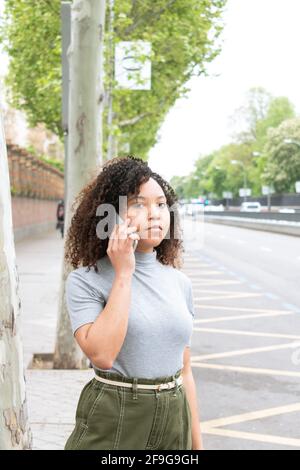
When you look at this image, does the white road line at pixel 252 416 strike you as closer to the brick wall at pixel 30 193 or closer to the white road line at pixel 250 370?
the white road line at pixel 250 370

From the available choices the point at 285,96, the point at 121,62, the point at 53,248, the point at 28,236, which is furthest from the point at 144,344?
the point at 285,96

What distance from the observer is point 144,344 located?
94.9 inches

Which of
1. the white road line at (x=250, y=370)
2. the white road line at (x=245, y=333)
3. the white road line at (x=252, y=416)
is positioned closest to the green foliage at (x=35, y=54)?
the white road line at (x=245, y=333)

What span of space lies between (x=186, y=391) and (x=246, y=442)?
3.16 m

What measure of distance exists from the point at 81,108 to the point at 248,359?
314 cm

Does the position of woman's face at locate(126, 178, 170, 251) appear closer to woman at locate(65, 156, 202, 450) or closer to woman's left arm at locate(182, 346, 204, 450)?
woman at locate(65, 156, 202, 450)

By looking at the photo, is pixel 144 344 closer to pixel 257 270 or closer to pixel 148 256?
pixel 148 256

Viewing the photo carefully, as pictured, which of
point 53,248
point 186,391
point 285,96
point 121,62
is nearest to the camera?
point 186,391

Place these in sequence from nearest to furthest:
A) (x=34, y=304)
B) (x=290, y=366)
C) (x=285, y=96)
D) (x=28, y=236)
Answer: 1. (x=290, y=366)
2. (x=34, y=304)
3. (x=28, y=236)
4. (x=285, y=96)

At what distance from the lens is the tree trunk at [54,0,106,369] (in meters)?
7.52

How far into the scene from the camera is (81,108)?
7.56 meters

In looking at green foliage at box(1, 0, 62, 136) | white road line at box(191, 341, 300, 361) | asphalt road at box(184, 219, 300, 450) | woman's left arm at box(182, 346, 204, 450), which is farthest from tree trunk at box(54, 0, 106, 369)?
green foliage at box(1, 0, 62, 136)

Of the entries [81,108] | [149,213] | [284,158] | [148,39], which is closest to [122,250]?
[149,213]

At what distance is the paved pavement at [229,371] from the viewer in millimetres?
5777
